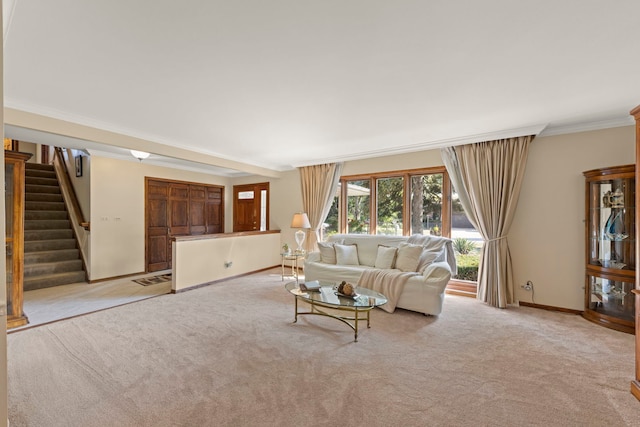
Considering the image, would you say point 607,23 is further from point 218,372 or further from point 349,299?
point 218,372

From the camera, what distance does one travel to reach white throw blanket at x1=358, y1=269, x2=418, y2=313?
3.53 m

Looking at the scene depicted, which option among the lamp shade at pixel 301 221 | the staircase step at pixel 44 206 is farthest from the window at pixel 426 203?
the staircase step at pixel 44 206

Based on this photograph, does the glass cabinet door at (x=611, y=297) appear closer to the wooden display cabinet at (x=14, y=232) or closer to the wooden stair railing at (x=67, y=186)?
the wooden display cabinet at (x=14, y=232)

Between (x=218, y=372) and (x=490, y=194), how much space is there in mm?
4024

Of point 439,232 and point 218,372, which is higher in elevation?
point 439,232

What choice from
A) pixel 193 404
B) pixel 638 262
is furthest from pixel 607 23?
pixel 193 404

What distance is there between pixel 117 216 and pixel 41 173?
2909 mm

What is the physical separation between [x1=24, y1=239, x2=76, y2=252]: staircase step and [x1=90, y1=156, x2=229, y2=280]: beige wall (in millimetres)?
857

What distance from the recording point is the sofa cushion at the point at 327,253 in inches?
181

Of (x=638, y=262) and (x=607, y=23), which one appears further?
(x=638, y=262)

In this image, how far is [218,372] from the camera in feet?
7.06

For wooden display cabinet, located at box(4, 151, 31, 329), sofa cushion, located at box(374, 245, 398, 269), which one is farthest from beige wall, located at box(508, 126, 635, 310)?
wooden display cabinet, located at box(4, 151, 31, 329)

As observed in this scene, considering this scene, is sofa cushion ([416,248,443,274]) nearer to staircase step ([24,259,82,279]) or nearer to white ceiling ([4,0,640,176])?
white ceiling ([4,0,640,176])

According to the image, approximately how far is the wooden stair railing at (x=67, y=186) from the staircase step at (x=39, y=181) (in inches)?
9.0
